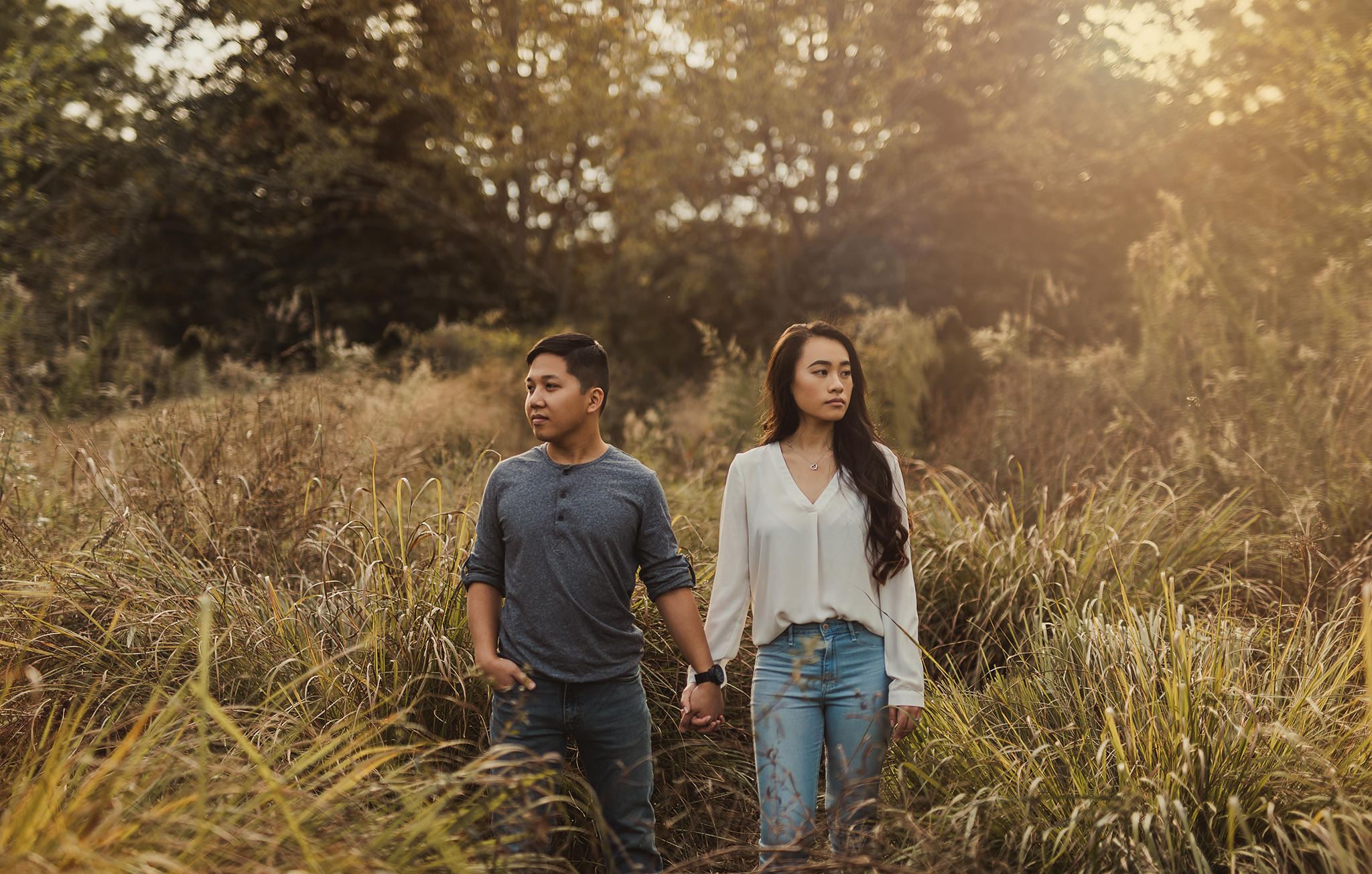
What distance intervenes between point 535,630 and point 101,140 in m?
17.5

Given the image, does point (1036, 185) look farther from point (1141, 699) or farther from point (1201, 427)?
point (1141, 699)

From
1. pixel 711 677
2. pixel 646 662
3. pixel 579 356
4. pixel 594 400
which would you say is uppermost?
pixel 579 356

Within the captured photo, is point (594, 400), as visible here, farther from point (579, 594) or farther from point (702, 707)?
point (702, 707)

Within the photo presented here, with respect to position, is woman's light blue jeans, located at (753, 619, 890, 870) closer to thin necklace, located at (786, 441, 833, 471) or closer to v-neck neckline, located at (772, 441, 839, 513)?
v-neck neckline, located at (772, 441, 839, 513)

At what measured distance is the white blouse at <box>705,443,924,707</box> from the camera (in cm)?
254

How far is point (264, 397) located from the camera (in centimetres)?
492

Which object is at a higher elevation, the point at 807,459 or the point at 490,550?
the point at 807,459

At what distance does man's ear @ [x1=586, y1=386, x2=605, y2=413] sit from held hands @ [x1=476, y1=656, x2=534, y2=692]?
2.46ft

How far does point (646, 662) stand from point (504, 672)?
1170 mm

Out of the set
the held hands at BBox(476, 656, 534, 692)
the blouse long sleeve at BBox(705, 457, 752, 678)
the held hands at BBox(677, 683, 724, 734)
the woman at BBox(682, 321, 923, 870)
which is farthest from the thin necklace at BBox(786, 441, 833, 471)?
the held hands at BBox(476, 656, 534, 692)

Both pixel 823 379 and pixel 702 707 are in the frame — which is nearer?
pixel 702 707

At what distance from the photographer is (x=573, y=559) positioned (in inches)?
97.9

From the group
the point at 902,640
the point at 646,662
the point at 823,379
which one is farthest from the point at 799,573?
the point at 646,662

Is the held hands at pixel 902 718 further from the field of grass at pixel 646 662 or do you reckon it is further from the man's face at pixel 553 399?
the man's face at pixel 553 399
